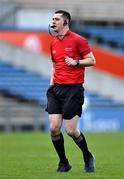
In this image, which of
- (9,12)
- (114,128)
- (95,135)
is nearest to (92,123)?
(114,128)

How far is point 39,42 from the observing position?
3409cm

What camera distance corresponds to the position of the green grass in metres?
12.0

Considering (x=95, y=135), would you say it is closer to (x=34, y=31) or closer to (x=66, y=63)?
(x=34, y=31)

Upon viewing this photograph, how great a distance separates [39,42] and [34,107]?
4.54 meters

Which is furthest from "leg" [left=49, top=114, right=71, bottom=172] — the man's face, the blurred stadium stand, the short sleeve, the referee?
the blurred stadium stand

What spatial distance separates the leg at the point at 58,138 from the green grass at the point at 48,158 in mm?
163

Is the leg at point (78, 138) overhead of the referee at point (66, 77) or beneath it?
beneath

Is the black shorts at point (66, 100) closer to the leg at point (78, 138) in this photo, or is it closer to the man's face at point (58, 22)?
the leg at point (78, 138)

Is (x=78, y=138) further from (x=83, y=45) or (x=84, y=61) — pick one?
(x=83, y=45)

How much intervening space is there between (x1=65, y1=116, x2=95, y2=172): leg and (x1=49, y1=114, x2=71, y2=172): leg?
5.5 inches

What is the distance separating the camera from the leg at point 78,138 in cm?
1197

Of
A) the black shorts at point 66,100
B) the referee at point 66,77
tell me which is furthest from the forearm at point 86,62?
the black shorts at point 66,100

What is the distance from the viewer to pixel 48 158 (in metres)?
15.9

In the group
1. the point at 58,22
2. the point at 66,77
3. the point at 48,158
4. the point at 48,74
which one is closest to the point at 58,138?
the point at 66,77
